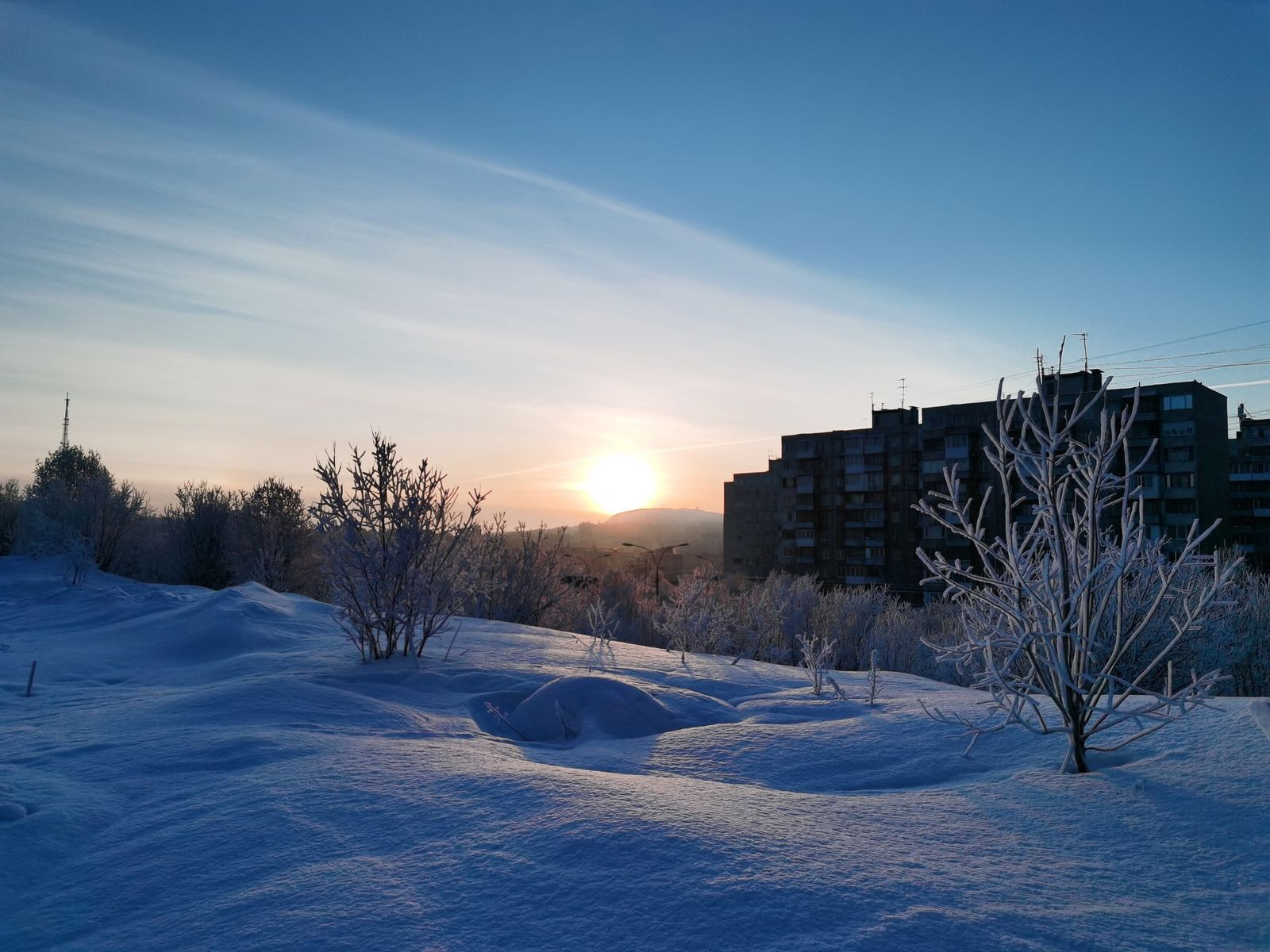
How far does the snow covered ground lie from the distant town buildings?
36968 mm

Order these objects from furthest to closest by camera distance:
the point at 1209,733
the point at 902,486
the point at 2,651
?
the point at 902,486 → the point at 2,651 → the point at 1209,733

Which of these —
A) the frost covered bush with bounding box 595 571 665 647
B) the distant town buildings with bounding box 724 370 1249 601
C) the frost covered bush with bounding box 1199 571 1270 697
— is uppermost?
the distant town buildings with bounding box 724 370 1249 601

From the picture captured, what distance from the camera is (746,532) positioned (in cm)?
7519

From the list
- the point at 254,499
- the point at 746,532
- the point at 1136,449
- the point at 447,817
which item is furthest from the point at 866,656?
the point at 746,532

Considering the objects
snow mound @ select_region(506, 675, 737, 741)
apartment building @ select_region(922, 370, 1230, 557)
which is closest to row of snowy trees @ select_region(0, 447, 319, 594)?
snow mound @ select_region(506, 675, 737, 741)

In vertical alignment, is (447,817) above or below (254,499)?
below

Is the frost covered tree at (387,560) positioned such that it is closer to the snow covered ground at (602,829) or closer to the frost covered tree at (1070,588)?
the snow covered ground at (602,829)

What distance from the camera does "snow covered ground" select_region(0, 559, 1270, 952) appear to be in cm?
215

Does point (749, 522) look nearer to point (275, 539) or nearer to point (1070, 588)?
point (275, 539)

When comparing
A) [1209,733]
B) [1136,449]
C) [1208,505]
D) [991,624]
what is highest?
[1136,449]

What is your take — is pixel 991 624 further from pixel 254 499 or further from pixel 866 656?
pixel 254 499

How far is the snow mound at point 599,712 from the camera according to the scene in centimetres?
514

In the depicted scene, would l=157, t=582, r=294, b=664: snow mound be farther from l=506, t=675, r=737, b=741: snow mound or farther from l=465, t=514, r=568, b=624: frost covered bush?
l=465, t=514, r=568, b=624: frost covered bush

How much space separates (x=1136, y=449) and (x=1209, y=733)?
4914cm
